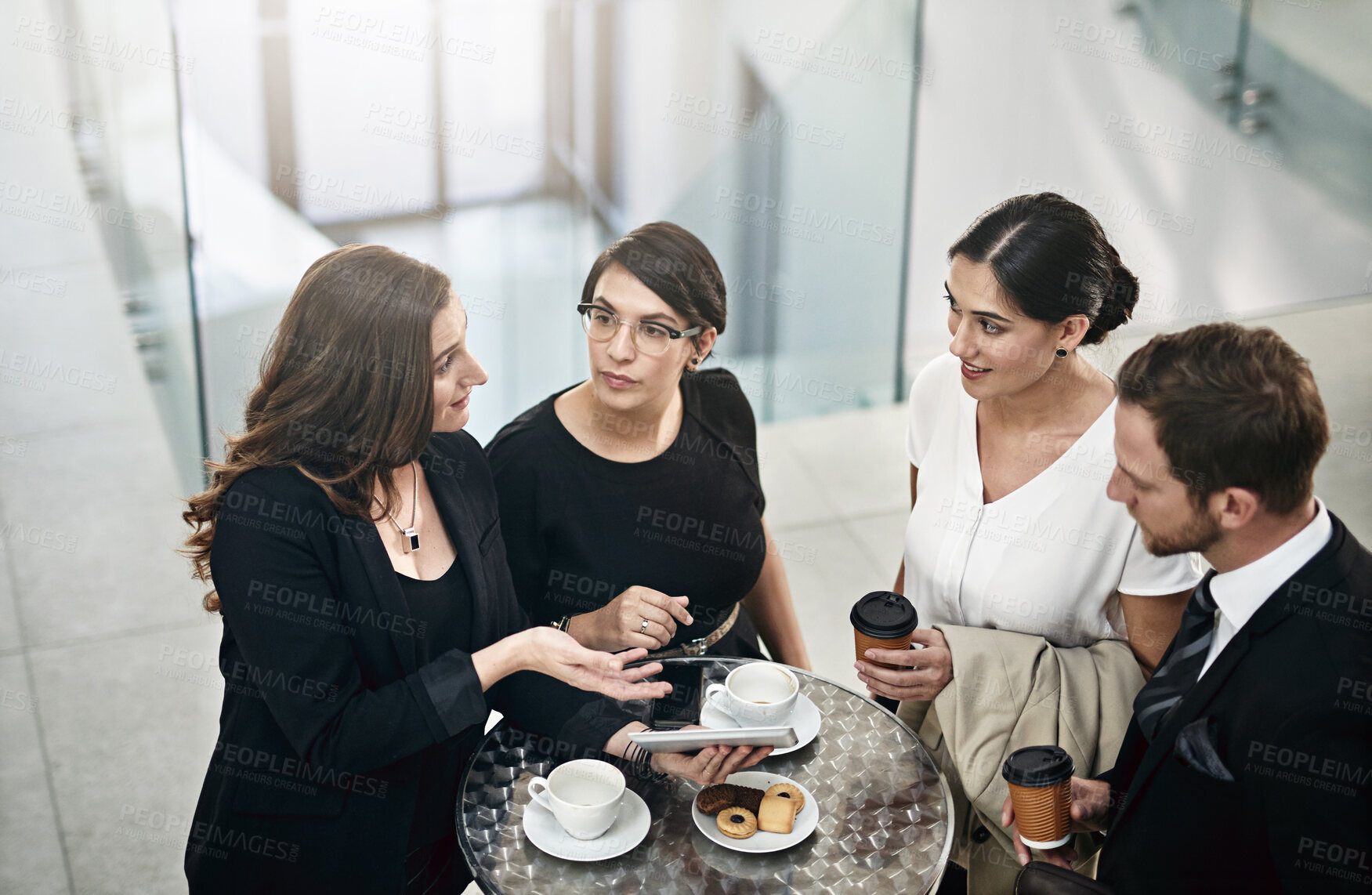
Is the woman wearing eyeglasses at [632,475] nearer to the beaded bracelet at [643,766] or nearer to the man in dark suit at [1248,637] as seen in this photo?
the beaded bracelet at [643,766]

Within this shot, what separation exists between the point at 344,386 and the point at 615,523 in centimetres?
72

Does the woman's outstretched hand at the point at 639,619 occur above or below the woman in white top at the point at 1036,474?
below

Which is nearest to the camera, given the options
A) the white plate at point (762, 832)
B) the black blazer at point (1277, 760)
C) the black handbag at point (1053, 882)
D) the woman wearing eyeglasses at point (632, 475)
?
the black blazer at point (1277, 760)

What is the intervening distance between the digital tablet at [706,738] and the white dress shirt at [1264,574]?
659mm

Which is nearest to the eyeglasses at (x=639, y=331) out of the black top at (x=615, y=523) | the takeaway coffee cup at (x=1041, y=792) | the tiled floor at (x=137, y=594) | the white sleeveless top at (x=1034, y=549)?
the black top at (x=615, y=523)

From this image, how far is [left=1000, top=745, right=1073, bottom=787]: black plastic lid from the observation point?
5.85ft

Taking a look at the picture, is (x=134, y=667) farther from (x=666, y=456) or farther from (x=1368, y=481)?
(x=1368, y=481)

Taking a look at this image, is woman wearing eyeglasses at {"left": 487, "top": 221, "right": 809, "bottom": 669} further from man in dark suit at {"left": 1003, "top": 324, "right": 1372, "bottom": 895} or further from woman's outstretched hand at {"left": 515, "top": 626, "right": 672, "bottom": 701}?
man in dark suit at {"left": 1003, "top": 324, "right": 1372, "bottom": 895}

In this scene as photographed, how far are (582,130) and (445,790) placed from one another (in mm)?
3955

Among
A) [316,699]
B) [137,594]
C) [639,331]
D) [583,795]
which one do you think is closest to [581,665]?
[583,795]

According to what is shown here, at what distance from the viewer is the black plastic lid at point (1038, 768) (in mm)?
1782

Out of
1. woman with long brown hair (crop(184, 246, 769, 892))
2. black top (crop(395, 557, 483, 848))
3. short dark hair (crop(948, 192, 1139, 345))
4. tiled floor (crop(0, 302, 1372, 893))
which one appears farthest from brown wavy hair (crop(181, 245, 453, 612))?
tiled floor (crop(0, 302, 1372, 893))

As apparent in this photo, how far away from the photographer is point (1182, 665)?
1783 millimetres

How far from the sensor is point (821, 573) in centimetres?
449
